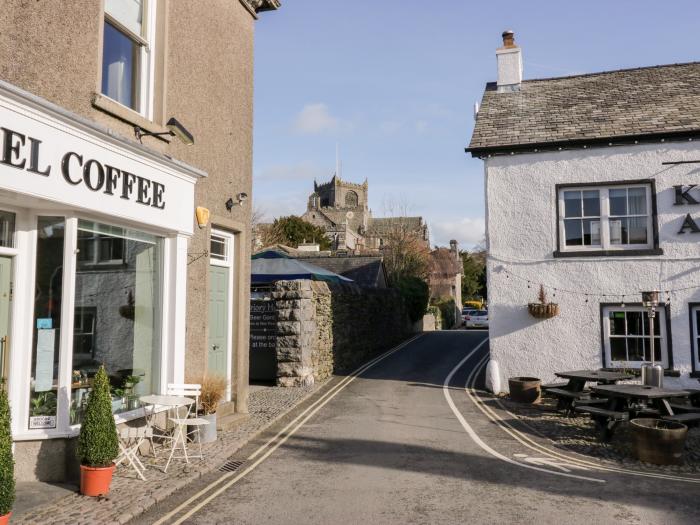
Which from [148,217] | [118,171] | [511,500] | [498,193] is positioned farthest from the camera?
[498,193]

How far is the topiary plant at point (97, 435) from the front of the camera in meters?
6.11

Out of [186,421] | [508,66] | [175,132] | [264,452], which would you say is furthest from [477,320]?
[186,421]

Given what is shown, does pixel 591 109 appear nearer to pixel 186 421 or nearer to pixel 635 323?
pixel 635 323

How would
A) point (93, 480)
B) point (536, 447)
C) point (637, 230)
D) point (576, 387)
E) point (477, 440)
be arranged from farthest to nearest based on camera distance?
point (637, 230) → point (576, 387) → point (477, 440) → point (536, 447) → point (93, 480)

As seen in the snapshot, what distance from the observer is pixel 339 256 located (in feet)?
104

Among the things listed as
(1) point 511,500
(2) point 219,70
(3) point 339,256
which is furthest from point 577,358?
(3) point 339,256

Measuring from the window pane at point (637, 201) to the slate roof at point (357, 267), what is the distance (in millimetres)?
15360

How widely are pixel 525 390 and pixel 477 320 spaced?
3097cm

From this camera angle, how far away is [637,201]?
1383 cm

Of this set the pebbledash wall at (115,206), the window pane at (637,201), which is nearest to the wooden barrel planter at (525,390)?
the window pane at (637,201)

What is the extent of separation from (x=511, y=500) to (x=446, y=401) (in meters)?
6.53

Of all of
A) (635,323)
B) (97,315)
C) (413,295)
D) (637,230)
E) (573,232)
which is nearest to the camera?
(97,315)

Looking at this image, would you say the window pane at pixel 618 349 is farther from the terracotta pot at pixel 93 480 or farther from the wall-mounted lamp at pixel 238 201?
the terracotta pot at pixel 93 480

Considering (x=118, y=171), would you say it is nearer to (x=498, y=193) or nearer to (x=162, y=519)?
(x=162, y=519)
